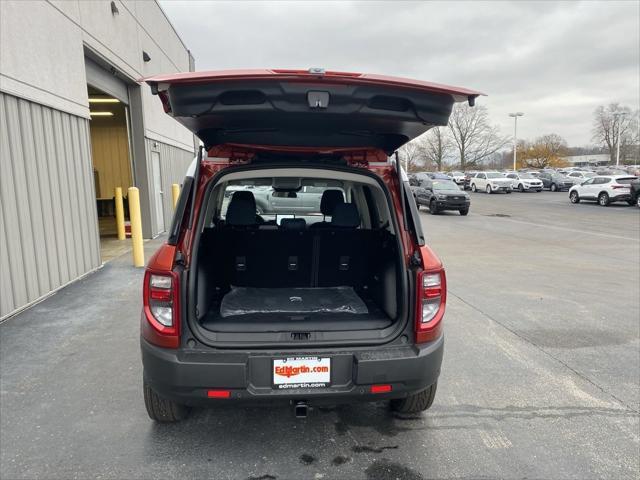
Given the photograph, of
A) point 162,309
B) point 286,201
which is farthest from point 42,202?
point 162,309

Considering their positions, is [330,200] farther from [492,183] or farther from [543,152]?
[543,152]

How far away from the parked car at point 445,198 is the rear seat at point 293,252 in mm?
16439

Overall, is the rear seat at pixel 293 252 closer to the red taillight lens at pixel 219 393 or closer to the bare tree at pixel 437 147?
the red taillight lens at pixel 219 393

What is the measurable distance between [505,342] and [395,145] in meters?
2.62

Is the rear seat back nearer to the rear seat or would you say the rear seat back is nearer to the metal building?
the rear seat

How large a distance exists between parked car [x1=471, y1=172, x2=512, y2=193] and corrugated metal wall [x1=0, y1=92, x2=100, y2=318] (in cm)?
3248

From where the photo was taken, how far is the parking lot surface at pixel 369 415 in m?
2.61

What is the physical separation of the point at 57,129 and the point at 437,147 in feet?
226

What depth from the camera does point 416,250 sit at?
108 inches

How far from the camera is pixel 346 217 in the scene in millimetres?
3752

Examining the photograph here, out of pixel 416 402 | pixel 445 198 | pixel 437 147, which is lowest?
pixel 416 402

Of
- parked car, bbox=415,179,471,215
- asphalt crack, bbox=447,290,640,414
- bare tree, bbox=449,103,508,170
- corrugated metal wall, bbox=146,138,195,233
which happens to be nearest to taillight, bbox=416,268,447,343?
asphalt crack, bbox=447,290,640,414

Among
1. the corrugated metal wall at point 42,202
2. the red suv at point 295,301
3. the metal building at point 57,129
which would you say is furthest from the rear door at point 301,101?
the metal building at point 57,129

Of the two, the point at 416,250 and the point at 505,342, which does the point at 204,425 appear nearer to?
the point at 416,250
